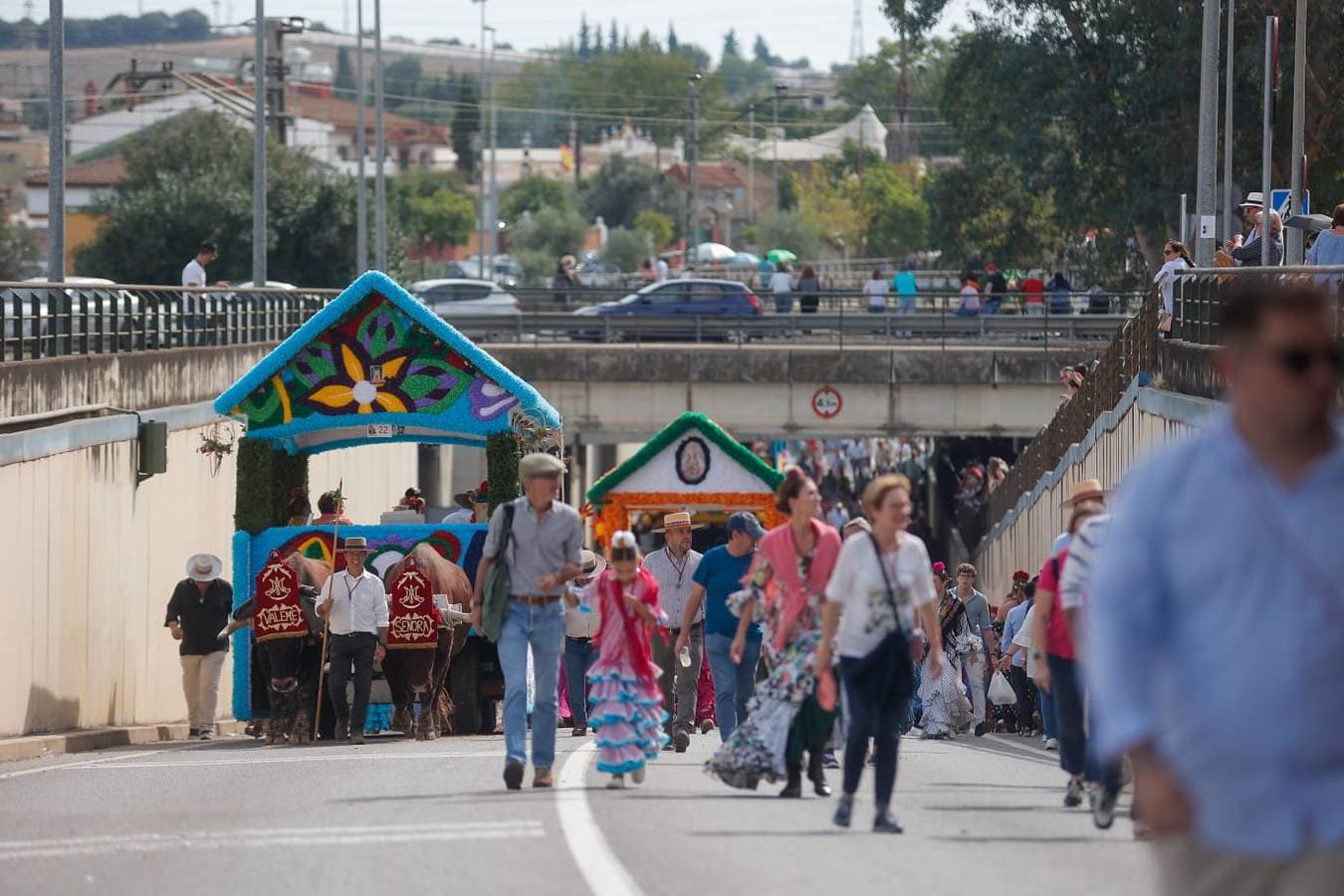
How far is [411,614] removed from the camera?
17.8 meters

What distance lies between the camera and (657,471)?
2197 cm

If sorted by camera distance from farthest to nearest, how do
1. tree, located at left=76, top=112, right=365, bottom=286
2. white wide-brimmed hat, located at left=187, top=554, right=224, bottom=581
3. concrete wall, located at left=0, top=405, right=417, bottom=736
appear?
tree, located at left=76, top=112, right=365, bottom=286 → white wide-brimmed hat, located at left=187, top=554, right=224, bottom=581 → concrete wall, located at left=0, top=405, right=417, bottom=736

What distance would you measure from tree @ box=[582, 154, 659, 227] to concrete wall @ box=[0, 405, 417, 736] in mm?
132946

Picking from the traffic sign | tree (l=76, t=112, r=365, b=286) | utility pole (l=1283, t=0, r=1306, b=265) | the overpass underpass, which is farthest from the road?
tree (l=76, t=112, r=365, b=286)

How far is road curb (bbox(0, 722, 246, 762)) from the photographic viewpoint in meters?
17.3

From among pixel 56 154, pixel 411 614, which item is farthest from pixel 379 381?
pixel 56 154

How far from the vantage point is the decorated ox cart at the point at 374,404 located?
64.6ft

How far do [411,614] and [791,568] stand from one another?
682 cm

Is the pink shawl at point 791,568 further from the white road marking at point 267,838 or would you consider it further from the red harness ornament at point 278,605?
the red harness ornament at point 278,605

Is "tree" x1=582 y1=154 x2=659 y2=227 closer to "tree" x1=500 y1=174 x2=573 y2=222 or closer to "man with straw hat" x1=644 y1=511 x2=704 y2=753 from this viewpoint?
"tree" x1=500 y1=174 x2=573 y2=222

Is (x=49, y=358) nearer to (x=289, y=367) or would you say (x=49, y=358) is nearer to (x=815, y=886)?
(x=289, y=367)

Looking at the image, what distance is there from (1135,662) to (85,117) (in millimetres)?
132583

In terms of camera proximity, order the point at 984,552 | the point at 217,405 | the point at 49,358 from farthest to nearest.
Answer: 1. the point at 984,552
2. the point at 49,358
3. the point at 217,405

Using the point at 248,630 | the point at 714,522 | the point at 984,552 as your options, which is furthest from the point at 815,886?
the point at 984,552
